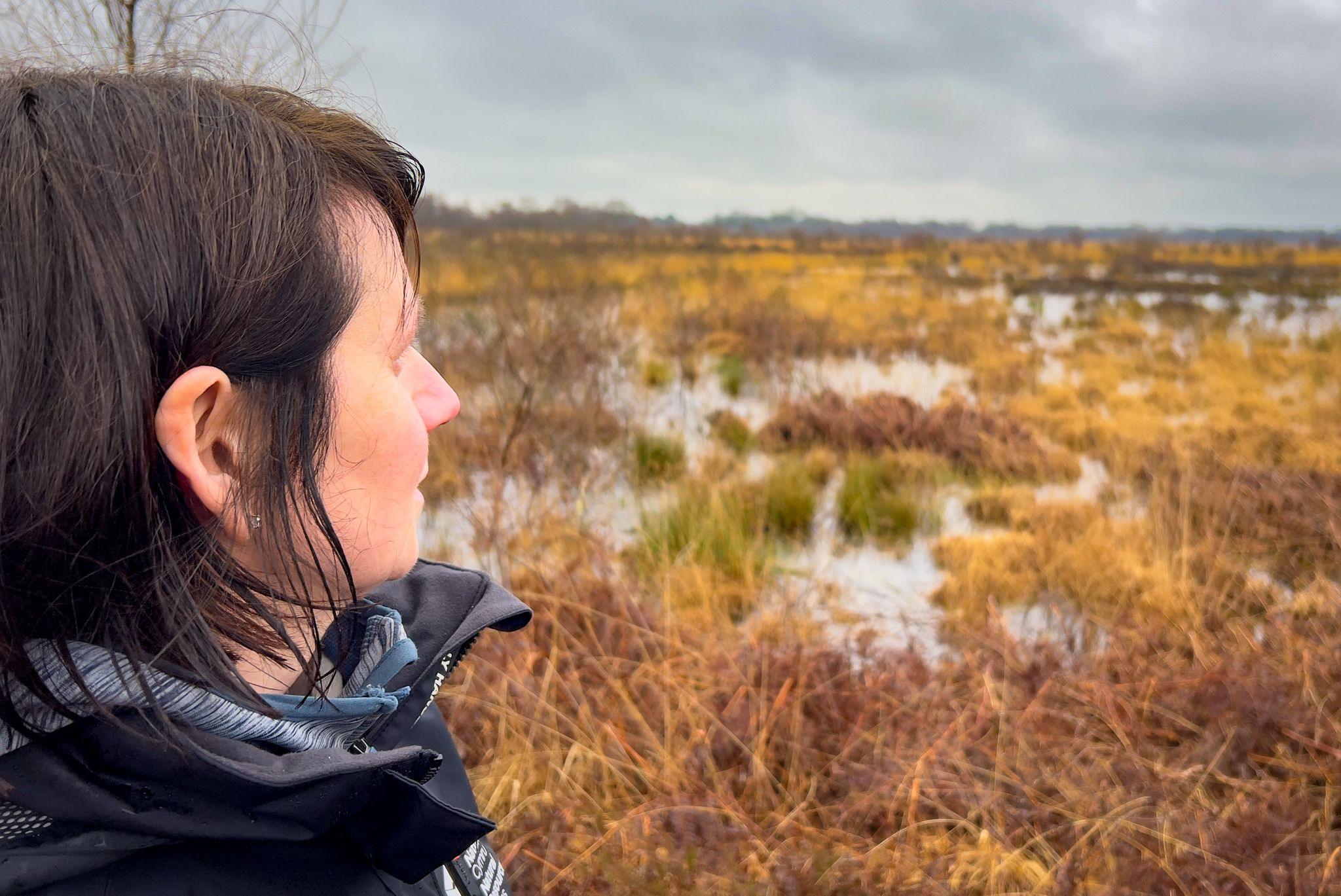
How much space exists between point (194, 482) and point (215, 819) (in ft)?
0.86

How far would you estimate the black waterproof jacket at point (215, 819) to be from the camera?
1.98ft

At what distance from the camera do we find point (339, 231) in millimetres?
763

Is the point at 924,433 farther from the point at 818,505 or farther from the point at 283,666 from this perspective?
the point at 283,666

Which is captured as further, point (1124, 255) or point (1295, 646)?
point (1124, 255)

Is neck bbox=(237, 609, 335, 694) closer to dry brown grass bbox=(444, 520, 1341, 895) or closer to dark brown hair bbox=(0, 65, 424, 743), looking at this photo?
dark brown hair bbox=(0, 65, 424, 743)

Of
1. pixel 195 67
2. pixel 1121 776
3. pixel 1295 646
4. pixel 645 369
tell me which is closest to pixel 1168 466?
pixel 1295 646

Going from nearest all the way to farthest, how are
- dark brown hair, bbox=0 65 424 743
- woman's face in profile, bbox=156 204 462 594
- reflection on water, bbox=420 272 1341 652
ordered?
dark brown hair, bbox=0 65 424 743, woman's face in profile, bbox=156 204 462 594, reflection on water, bbox=420 272 1341 652

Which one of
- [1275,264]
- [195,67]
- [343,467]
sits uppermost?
[1275,264]

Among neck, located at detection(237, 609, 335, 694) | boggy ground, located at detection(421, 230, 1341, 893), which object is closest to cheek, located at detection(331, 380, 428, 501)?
neck, located at detection(237, 609, 335, 694)

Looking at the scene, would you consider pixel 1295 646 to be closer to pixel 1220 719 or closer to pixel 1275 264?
pixel 1220 719

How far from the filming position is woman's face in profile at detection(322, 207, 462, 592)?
2.54 ft

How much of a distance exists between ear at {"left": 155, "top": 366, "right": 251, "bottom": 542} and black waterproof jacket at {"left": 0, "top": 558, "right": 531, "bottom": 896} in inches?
6.8

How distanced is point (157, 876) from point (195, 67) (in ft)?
2.43

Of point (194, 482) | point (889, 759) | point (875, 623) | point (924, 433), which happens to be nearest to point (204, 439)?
point (194, 482)
